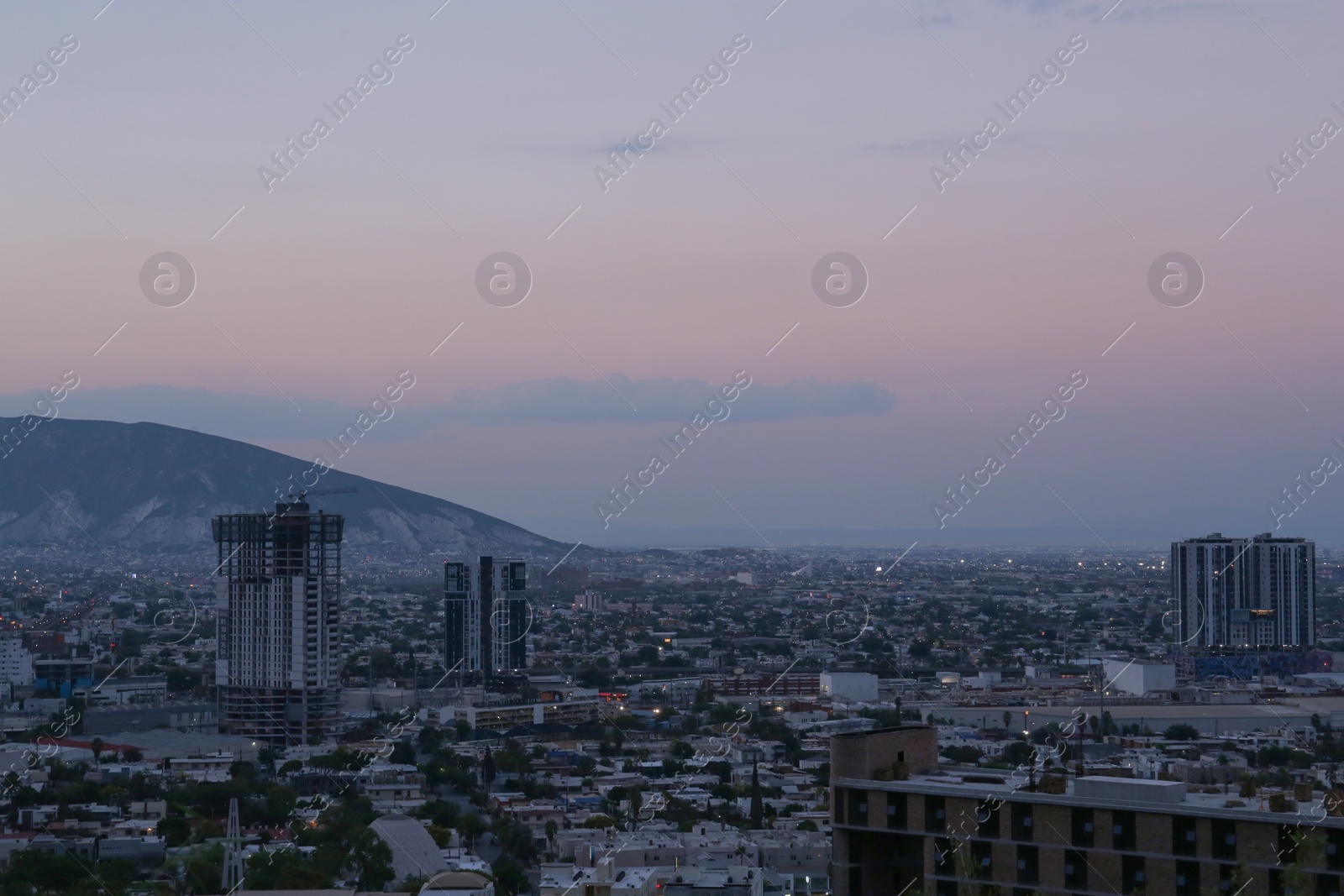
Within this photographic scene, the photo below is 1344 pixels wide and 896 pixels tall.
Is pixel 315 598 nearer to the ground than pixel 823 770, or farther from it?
farther from it

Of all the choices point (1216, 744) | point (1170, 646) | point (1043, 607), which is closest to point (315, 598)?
→ point (1216, 744)

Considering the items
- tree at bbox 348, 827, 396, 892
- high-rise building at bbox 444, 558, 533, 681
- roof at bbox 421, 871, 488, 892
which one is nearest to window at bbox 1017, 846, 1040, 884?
roof at bbox 421, 871, 488, 892

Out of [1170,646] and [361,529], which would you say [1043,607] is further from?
[361,529]

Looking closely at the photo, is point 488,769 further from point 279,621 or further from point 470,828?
point 279,621

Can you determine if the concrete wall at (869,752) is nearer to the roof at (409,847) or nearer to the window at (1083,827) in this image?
the window at (1083,827)

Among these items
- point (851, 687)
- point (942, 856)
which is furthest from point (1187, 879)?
point (851, 687)
